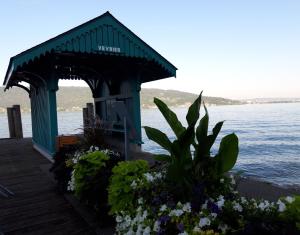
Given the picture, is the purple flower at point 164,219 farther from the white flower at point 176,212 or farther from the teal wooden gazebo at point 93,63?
the teal wooden gazebo at point 93,63

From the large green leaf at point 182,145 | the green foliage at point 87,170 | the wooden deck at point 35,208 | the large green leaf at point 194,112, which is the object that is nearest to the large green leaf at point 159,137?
the large green leaf at point 182,145

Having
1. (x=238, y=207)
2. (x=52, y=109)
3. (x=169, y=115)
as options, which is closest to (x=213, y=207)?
(x=238, y=207)

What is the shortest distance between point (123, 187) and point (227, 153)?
5.42 feet

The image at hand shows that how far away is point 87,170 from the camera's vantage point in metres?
5.20

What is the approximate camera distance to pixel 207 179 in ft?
11.0

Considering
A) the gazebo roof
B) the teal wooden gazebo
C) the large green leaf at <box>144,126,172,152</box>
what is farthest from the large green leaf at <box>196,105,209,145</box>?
the gazebo roof

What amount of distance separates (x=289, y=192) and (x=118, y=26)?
714cm

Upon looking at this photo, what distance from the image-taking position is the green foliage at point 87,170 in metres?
5.10

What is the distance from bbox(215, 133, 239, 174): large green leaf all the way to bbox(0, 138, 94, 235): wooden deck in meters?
2.70

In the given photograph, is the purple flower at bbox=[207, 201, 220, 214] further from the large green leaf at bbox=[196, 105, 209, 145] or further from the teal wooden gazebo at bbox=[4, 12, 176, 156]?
the teal wooden gazebo at bbox=[4, 12, 176, 156]

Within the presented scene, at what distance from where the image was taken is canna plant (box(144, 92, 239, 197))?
10.5 feet

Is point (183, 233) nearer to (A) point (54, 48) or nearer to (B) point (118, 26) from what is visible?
(A) point (54, 48)

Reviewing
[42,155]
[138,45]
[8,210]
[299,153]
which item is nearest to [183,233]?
[8,210]

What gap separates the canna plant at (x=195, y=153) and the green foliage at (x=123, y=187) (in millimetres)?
836
